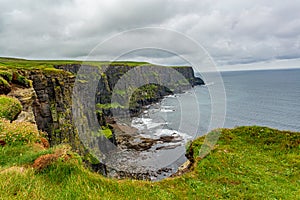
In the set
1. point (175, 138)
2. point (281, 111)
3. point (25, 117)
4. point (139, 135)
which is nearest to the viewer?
point (25, 117)

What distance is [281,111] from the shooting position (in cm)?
9194

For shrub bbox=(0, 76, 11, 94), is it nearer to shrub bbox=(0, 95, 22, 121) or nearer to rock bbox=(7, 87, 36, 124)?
rock bbox=(7, 87, 36, 124)

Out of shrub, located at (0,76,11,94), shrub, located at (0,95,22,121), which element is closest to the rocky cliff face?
shrub, located at (0,76,11,94)

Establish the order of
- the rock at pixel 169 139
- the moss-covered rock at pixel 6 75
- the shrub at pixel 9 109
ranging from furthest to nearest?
the rock at pixel 169 139 → the moss-covered rock at pixel 6 75 → the shrub at pixel 9 109

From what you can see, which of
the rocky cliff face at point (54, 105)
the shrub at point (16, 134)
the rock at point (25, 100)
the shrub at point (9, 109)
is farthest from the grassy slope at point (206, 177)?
the rocky cliff face at point (54, 105)

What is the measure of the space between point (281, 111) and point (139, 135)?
6279cm

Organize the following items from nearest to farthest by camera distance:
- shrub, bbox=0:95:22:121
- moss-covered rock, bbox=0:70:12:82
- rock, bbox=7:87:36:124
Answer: shrub, bbox=0:95:22:121 < rock, bbox=7:87:36:124 < moss-covered rock, bbox=0:70:12:82

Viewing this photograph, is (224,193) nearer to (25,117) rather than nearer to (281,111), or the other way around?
(25,117)

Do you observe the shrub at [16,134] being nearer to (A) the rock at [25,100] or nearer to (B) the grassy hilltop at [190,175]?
(B) the grassy hilltop at [190,175]

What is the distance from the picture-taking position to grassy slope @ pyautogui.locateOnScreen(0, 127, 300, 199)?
720 cm

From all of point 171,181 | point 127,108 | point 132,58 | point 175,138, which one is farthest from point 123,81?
point 171,181

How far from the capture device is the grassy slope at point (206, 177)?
7199mm

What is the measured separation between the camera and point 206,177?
42.0ft

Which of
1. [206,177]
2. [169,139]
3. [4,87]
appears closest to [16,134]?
[206,177]
